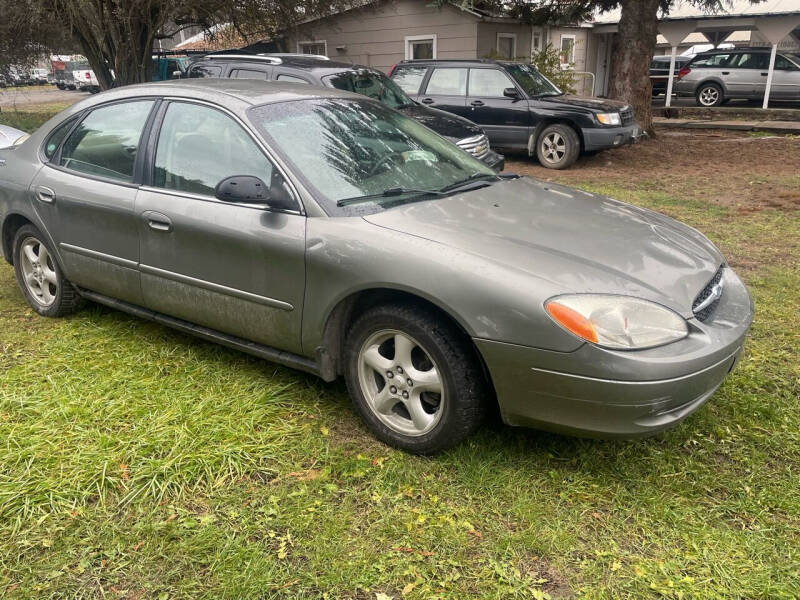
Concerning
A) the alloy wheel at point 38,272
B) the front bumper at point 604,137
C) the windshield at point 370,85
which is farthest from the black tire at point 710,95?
the alloy wheel at point 38,272

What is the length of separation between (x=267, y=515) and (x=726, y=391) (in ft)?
8.35

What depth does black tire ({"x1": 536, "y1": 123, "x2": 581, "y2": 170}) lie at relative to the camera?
11.2 meters

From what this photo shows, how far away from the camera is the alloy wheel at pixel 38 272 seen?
4684mm

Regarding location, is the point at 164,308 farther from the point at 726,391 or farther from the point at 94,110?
the point at 726,391

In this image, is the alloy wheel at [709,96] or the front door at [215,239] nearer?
the front door at [215,239]

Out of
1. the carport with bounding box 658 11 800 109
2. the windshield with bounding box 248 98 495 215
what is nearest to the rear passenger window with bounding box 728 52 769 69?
the carport with bounding box 658 11 800 109

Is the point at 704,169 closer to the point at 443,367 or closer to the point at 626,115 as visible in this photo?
the point at 626,115

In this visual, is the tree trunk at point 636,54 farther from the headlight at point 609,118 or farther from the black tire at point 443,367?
the black tire at point 443,367

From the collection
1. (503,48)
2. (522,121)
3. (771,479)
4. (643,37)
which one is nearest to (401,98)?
(522,121)

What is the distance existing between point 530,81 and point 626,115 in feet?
5.78

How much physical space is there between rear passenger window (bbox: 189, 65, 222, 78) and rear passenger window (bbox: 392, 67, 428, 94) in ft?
12.2

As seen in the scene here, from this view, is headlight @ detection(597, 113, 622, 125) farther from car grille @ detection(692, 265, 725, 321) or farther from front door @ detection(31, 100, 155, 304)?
front door @ detection(31, 100, 155, 304)

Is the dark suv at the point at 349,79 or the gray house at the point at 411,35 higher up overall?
the gray house at the point at 411,35

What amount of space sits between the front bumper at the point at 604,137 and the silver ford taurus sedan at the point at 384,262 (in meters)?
7.42
